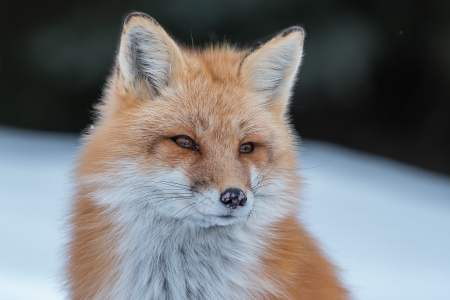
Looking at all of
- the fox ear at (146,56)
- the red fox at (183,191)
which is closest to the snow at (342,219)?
the red fox at (183,191)

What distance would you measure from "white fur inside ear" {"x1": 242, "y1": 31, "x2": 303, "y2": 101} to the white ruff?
530mm

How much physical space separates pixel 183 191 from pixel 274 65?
35.0 inches

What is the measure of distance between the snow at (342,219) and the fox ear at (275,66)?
0.43 metres

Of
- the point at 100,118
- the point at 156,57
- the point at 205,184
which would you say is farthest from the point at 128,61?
the point at 205,184

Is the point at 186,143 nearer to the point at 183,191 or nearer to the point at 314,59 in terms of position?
the point at 183,191

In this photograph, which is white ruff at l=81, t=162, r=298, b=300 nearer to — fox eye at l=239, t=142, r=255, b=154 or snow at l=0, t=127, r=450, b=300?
fox eye at l=239, t=142, r=255, b=154

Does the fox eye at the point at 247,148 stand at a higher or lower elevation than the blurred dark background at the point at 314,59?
lower

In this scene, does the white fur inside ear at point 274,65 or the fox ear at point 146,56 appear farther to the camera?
the white fur inside ear at point 274,65

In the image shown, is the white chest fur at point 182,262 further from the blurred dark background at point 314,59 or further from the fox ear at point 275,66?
the blurred dark background at point 314,59

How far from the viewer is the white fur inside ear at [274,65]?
300 cm

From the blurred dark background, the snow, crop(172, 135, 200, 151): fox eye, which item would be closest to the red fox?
crop(172, 135, 200, 151): fox eye

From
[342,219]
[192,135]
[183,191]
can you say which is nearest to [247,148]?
[192,135]

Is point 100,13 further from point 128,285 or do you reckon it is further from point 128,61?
point 128,285

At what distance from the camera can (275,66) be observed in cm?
313
